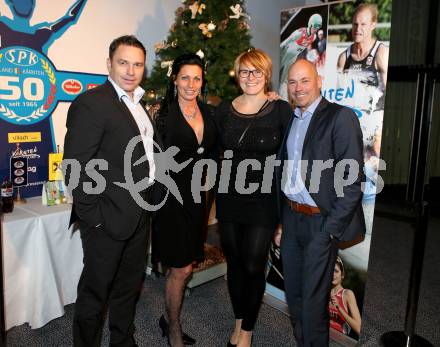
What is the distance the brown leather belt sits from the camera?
2.07 m

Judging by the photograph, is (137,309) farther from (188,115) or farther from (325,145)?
(325,145)

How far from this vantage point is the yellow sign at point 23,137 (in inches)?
112

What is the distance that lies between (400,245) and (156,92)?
11.3ft

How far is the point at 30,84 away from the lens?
114 inches

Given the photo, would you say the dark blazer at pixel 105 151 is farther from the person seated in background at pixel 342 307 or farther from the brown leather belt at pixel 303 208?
the person seated in background at pixel 342 307

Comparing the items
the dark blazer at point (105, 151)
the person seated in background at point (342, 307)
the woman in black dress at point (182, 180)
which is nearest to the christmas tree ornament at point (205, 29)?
the woman in black dress at point (182, 180)

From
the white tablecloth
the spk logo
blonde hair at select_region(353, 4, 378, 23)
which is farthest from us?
the spk logo

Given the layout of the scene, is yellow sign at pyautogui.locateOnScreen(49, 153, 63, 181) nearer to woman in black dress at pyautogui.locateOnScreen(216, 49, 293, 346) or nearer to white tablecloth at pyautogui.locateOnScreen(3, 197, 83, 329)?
white tablecloth at pyautogui.locateOnScreen(3, 197, 83, 329)

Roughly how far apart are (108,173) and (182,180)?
45 centimetres

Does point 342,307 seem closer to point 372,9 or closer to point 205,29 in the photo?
point 372,9

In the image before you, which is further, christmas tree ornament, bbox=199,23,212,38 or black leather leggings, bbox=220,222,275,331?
christmas tree ornament, bbox=199,23,212,38

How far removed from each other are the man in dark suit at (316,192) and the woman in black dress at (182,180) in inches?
19.9

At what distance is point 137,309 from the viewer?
9.82ft

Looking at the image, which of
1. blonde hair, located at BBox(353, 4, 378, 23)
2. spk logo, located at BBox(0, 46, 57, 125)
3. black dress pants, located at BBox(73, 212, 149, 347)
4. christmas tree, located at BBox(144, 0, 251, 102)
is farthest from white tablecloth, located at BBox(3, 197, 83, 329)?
blonde hair, located at BBox(353, 4, 378, 23)
